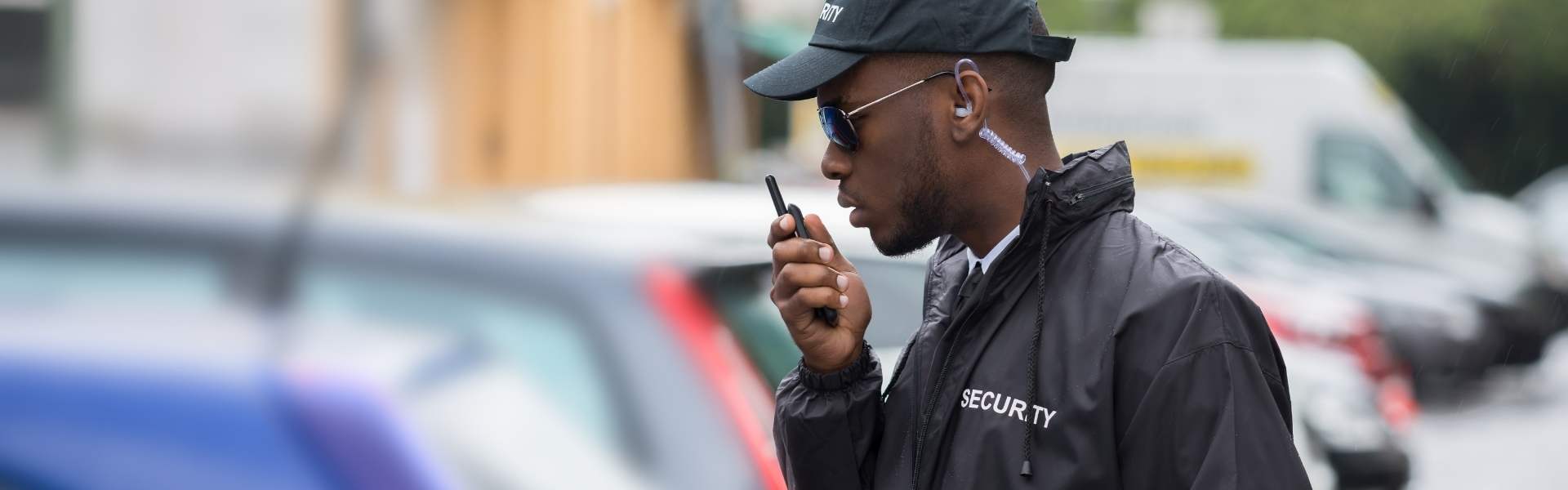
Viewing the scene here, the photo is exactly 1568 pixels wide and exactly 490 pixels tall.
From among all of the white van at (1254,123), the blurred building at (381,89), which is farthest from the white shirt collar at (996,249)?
the white van at (1254,123)

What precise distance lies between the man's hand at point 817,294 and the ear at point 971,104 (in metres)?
0.18

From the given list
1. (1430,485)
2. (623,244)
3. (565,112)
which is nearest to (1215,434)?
(623,244)

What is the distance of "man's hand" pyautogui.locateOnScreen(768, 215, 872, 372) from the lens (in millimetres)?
1621

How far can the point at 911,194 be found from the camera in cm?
166

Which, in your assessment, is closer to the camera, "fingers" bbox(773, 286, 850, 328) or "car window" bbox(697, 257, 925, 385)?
"fingers" bbox(773, 286, 850, 328)

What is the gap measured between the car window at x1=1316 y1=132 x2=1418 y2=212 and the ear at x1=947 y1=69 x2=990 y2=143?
38.1 ft

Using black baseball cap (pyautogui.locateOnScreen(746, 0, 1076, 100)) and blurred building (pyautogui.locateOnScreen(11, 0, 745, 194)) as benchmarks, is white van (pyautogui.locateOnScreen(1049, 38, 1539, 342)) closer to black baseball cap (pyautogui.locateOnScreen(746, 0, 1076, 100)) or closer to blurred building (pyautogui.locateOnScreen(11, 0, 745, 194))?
blurred building (pyautogui.locateOnScreen(11, 0, 745, 194))

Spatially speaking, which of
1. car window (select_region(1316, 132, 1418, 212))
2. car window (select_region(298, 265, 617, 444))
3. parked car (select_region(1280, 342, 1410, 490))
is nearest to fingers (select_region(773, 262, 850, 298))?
car window (select_region(298, 265, 617, 444))

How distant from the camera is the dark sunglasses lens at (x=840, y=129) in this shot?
5.51 ft

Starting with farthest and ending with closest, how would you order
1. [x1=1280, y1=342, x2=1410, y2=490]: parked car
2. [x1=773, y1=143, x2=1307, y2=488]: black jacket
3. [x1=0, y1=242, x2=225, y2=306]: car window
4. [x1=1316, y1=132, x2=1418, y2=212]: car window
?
[x1=1316, y1=132, x2=1418, y2=212]: car window, [x1=1280, y1=342, x2=1410, y2=490]: parked car, [x1=0, y1=242, x2=225, y2=306]: car window, [x1=773, y1=143, x2=1307, y2=488]: black jacket

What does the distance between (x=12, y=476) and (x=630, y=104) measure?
711 centimetres

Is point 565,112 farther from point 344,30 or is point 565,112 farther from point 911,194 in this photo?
point 911,194

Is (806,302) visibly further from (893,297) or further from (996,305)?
(893,297)

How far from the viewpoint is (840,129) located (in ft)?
5.54
